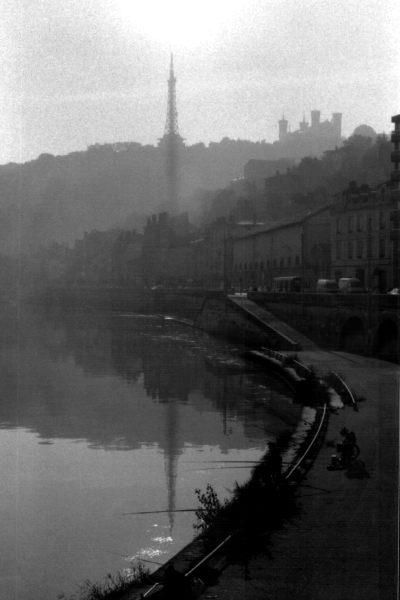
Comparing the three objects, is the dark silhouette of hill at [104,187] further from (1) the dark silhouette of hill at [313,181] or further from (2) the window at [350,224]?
(2) the window at [350,224]

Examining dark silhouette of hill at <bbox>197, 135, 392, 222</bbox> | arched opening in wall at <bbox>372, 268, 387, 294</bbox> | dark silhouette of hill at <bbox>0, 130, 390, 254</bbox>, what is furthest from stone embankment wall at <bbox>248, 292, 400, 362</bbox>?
dark silhouette of hill at <bbox>0, 130, 390, 254</bbox>

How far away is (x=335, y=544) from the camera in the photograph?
10.5m

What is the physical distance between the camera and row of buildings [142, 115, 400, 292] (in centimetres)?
3919

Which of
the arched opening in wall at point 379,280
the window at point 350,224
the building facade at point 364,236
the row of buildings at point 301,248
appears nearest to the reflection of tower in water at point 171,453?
the row of buildings at point 301,248

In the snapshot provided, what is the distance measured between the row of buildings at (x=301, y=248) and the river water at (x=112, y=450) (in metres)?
8.47

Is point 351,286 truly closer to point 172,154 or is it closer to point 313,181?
point 313,181

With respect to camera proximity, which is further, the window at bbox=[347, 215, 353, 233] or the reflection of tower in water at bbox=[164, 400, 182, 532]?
the window at bbox=[347, 215, 353, 233]

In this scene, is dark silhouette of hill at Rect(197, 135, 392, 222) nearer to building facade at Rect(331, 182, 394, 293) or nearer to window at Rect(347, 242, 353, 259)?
building facade at Rect(331, 182, 394, 293)

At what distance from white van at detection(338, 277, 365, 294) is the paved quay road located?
73.7 feet

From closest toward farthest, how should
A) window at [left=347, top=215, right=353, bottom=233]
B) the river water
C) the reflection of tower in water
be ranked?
the river water
the reflection of tower in water
window at [left=347, top=215, right=353, bottom=233]

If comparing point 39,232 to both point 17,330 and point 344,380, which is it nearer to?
point 17,330

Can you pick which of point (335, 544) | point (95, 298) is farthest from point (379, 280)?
point (95, 298)

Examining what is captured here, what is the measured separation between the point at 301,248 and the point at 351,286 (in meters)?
13.7

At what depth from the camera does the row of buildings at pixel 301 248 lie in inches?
1543
